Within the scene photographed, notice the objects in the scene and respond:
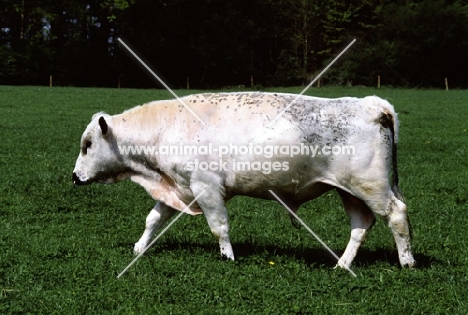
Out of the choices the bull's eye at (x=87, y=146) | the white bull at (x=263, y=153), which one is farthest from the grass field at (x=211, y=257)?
the bull's eye at (x=87, y=146)

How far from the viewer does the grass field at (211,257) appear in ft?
21.0

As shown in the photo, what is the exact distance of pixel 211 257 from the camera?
796 cm

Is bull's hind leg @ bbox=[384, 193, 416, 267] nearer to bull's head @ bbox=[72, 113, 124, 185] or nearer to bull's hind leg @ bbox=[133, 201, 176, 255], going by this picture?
bull's hind leg @ bbox=[133, 201, 176, 255]

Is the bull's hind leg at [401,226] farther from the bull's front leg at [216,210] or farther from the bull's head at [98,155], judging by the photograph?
the bull's head at [98,155]

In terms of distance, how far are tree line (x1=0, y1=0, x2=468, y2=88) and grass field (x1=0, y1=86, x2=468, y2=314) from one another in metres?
50.5

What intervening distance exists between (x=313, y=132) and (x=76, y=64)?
193 feet

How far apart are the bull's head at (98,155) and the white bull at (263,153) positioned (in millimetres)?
16

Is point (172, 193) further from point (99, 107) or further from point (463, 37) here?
point (463, 37)

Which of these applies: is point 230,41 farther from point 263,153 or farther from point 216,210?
point 263,153

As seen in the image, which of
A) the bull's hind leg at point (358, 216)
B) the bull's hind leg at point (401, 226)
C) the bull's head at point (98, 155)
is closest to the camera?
the bull's hind leg at point (401, 226)

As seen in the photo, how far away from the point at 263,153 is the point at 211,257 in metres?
1.45

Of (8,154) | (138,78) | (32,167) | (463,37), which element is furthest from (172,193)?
(463,37)

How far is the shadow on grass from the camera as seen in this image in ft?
25.8

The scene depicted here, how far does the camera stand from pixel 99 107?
3016cm
